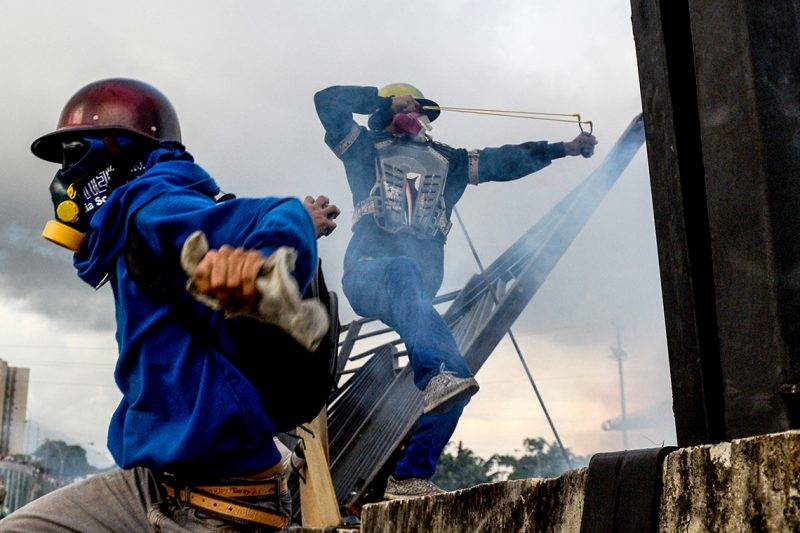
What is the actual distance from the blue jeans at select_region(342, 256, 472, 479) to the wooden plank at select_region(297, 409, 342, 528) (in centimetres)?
34

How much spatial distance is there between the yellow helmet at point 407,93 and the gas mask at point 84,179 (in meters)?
3.30

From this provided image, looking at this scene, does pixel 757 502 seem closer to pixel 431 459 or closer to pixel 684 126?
pixel 684 126

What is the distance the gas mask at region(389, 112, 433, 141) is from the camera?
564 cm

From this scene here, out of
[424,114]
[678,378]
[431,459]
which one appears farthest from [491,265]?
[678,378]

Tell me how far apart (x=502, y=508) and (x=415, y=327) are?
8.35 ft

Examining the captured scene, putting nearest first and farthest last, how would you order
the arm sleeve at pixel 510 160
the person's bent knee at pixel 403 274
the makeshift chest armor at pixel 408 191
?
the person's bent knee at pixel 403 274 → the makeshift chest armor at pixel 408 191 → the arm sleeve at pixel 510 160

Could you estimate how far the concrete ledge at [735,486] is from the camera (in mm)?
1310

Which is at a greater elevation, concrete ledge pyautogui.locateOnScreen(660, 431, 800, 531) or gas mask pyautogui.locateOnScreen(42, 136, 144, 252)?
gas mask pyautogui.locateOnScreen(42, 136, 144, 252)

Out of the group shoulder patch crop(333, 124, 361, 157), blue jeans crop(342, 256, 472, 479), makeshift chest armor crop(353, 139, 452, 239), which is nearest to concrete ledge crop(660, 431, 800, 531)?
blue jeans crop(342, 256, 472, 479)

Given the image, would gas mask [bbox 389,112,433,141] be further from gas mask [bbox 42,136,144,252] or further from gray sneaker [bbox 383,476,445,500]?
gas mask [bbox 42,136,144,252]

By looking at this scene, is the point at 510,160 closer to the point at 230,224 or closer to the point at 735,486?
the point at 230,224

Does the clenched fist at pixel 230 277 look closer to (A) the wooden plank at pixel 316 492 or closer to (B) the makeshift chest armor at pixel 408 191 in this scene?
(A) the wooden plank at pixel 316 492

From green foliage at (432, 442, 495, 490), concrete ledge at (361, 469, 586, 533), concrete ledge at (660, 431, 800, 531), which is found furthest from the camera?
green foliage at (432, 442, 495, 490)

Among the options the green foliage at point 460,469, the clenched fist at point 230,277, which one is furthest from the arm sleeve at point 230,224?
the green foliage at point 460,469
